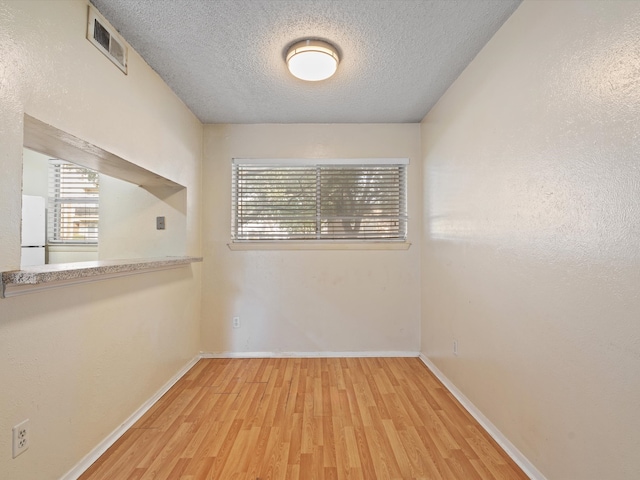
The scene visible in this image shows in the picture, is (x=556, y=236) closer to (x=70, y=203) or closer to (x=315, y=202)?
(x=315, y=202)

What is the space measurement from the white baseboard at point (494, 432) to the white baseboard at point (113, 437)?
7.61 ft

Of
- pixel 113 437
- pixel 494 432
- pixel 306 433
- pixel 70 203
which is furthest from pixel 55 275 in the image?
pixel 70 203

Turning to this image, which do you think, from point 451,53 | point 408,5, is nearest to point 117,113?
point 408,5

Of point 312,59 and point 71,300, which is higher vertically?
point 312,59

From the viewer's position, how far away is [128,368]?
6.49ft

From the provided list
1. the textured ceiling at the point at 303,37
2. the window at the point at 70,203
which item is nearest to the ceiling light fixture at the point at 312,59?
the textured ceiling at the point at 303,37

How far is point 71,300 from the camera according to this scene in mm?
1520

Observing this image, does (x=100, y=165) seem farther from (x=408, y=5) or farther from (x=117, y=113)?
(x=408, y=5)

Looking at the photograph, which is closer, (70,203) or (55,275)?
(55,275)

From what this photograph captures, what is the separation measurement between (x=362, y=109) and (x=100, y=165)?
7.24ft

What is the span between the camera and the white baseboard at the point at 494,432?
1538 millimetres

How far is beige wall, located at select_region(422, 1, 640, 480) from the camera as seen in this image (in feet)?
3.58

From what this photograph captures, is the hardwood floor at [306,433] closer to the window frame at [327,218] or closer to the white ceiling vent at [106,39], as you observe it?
the window frame at [327,218]

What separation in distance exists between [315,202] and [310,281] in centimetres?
86
